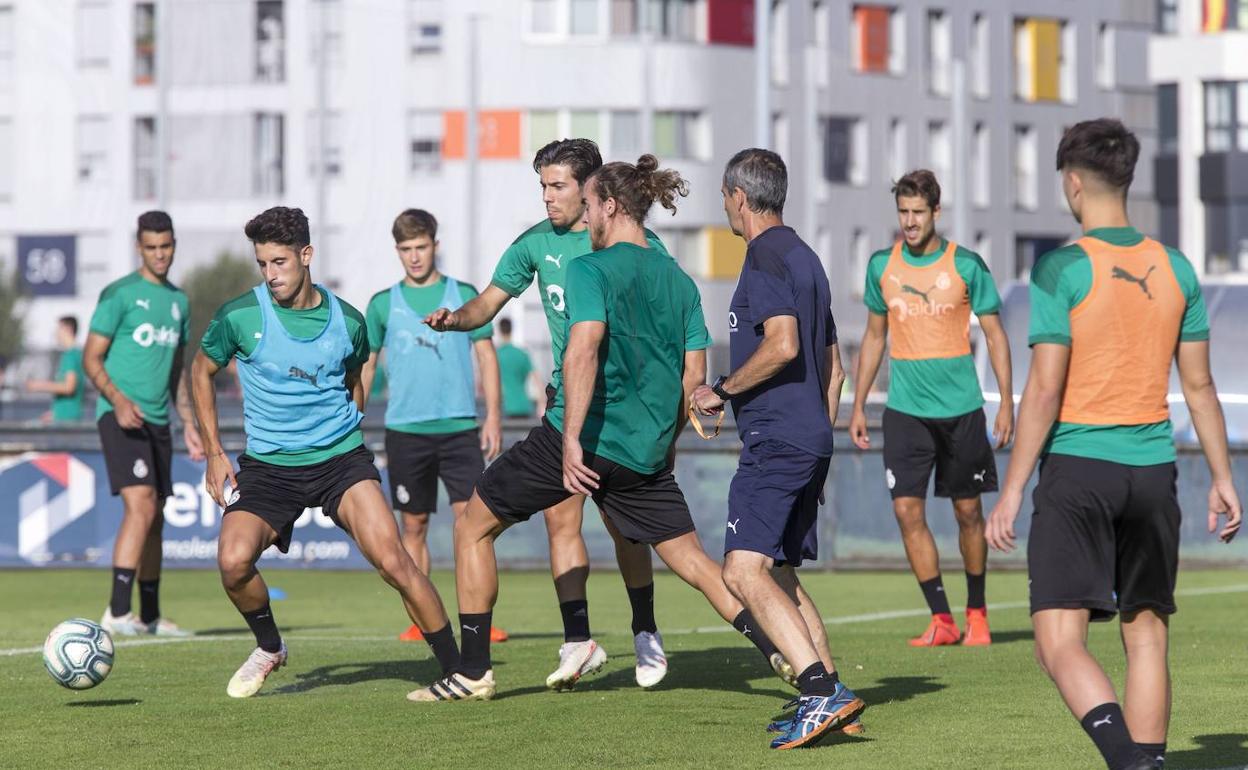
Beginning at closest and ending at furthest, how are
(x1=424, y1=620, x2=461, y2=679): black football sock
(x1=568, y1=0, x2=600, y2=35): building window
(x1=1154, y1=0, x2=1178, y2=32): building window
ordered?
(x1=424, y1=620, x2=461, y2=679): black football sock < (x1=568, y1=0, x2=600, y2=35): building window < (x1=1154, y1=0, x2=1178, y2=32): building window

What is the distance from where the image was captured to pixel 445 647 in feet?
31.2

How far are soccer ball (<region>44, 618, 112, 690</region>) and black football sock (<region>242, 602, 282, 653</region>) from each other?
601mm

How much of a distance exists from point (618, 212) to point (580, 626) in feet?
6.75

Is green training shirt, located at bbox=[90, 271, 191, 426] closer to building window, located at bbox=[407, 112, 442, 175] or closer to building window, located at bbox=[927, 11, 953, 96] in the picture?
building window, located at bbox=[407, 112, 442, 175]

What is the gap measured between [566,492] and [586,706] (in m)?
0.89

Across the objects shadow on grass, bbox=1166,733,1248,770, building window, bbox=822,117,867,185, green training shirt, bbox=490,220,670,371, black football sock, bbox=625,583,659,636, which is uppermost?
building window, bbox=822,117,867,185

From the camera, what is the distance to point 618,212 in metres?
8.83

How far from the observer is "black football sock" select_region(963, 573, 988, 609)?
39.0 ft

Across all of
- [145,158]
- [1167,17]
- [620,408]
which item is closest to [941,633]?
[620,408]

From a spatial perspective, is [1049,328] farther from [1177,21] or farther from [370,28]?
[1177,21]

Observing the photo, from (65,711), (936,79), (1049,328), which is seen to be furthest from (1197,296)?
(936,79)

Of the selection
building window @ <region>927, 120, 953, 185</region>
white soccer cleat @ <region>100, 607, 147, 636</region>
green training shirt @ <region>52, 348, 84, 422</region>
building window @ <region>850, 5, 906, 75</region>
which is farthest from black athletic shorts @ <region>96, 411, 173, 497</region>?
building window @ <region>927, 120, 953, 185</region>

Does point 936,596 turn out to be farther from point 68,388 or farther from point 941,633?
point 68,388

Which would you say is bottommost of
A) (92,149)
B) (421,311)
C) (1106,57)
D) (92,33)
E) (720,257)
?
(421,311)
